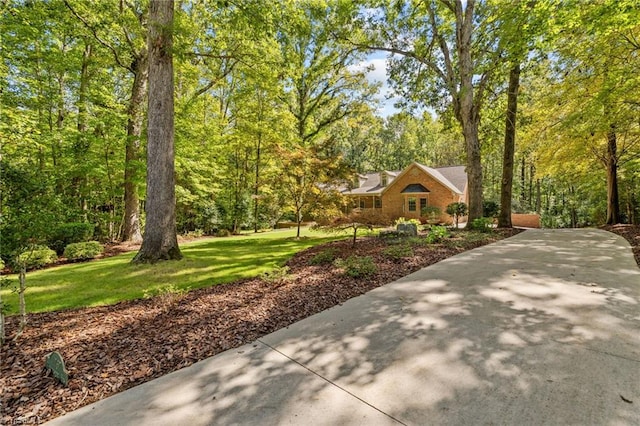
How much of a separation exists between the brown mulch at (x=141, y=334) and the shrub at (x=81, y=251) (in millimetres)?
5688

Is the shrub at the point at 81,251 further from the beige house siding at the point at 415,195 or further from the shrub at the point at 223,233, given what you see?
the beige house siding at the point at 415,195

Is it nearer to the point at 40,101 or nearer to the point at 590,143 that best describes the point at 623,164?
the point at 590,143

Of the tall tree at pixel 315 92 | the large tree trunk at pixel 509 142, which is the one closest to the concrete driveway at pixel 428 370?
the tall tree at pixel 315 92

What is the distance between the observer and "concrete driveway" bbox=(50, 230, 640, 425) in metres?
2.07

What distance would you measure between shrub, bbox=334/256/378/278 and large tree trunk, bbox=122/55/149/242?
919 cm

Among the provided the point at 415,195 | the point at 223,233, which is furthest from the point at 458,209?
the point at 223,233

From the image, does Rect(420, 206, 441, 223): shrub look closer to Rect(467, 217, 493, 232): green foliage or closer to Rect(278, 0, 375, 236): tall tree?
Rect(467, 217, 493, 232): green foliage

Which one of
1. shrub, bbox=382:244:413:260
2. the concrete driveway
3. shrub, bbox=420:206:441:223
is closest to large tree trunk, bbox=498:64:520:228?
shrub, bbox=420:206:441:223

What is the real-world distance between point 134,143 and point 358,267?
426 inches

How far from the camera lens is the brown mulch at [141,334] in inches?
97.4

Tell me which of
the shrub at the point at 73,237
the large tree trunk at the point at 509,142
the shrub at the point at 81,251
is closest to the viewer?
the shrub at the point at 81,251

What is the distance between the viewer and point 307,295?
477cm

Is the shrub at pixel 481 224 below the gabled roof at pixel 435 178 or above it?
below

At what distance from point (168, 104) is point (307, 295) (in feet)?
19.8
